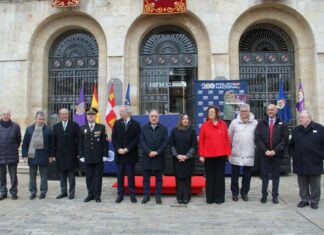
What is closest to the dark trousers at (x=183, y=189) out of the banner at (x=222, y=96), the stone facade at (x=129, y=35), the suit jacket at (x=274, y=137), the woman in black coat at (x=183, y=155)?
the woman in black coat at (x=183, y=155)

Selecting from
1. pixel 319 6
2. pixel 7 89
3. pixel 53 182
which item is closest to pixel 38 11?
pixel 7 89

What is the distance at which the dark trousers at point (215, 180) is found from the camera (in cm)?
757

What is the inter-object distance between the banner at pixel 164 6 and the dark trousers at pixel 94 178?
7549 mm

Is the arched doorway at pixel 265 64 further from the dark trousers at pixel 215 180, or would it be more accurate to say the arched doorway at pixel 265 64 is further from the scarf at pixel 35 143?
the scarf at pixel 35 143

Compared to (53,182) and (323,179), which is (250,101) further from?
(53,182)

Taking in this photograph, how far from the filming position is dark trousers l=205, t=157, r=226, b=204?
298 inches

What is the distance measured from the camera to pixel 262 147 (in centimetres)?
753

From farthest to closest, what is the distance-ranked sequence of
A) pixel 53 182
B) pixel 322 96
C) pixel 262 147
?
pixel 322 96 < pixel 53 182 < pixel 262 147

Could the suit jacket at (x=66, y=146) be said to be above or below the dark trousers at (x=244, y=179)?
above

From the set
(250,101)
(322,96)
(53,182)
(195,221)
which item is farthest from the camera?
(250,101)

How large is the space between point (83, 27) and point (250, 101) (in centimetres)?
719

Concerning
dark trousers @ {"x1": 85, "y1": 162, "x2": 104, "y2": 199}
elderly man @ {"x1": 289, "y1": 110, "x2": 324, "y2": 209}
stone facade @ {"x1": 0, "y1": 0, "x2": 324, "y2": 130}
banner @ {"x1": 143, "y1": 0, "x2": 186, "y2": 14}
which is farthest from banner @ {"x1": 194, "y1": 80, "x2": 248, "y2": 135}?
dark trousers @ {"x1": 85, "y1": 162, "x2": 104, "y2": 199}

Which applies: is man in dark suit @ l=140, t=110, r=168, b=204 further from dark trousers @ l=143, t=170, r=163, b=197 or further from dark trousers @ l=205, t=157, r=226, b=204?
dark trousers @ l=205, t=157, r=226, b=204

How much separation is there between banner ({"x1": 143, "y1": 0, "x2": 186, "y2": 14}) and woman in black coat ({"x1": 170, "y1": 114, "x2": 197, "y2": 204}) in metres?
6.90
